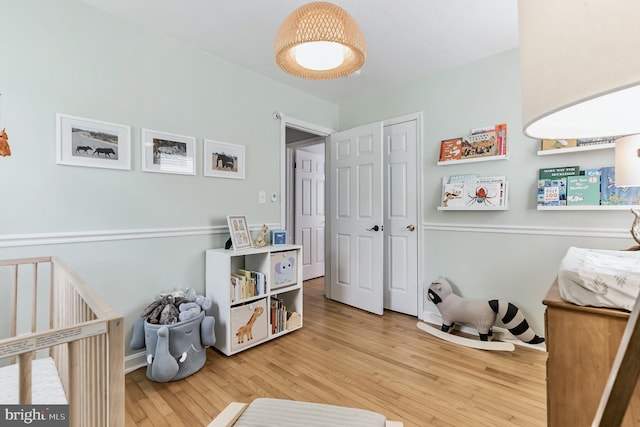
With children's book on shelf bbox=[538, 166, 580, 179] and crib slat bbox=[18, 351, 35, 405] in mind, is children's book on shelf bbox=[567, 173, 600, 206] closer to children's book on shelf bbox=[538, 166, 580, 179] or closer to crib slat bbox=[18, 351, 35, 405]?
children's book on shelf bbox=[538, 166, 580, 179]

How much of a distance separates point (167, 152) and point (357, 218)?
191 centimetres

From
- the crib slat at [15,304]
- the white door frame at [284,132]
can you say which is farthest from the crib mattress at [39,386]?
the white door frame at [284,132]

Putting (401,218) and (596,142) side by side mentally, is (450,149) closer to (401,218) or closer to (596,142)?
(401,218)

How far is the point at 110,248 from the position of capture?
1.92 meters

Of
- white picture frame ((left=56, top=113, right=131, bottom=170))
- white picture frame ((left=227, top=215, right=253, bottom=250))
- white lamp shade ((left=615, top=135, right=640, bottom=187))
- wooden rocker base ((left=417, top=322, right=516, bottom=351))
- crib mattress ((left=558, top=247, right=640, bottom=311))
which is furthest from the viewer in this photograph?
white picture frame ((left=227, top=215, right=253, bottom=250))

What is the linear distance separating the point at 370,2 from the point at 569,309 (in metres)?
1.91

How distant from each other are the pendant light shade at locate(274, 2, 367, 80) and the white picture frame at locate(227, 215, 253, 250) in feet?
4.52

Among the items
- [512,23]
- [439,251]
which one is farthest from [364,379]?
[512,23]

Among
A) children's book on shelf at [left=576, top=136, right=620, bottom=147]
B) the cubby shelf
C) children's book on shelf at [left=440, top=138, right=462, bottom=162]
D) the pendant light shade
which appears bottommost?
the cubby shelf

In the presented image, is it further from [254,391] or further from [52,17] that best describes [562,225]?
[52,17]

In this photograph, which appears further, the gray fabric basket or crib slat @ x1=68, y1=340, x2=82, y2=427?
the gray fabric basket

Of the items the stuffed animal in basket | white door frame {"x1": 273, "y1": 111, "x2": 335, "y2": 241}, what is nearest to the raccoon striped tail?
the stuffed animal in basket

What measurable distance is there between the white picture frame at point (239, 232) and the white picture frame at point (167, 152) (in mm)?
484

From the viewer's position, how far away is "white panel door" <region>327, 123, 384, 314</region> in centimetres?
298
